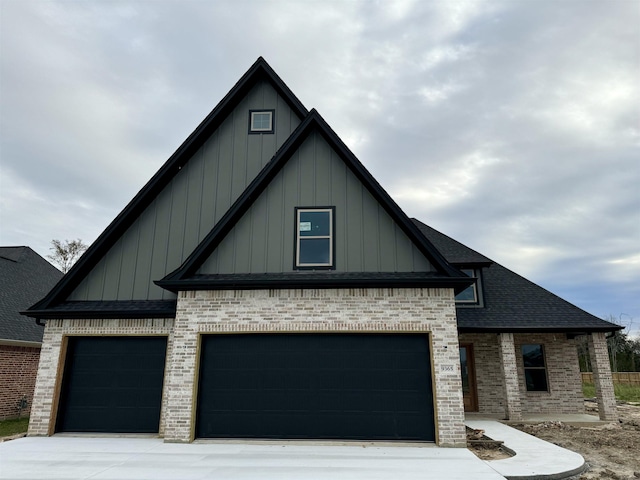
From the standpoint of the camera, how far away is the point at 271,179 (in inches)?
392

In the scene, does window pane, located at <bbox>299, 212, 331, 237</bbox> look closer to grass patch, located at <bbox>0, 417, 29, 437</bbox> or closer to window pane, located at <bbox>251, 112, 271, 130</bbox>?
window pane, located at <bbox>251, 112, 271, 130</bbox>

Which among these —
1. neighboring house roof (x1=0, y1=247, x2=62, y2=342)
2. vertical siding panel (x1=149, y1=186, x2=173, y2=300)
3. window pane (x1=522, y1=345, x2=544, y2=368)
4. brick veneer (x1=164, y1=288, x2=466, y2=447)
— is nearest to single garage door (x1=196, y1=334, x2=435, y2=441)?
brick veneer (x1=164, y1=288, x2=466, y2=447)

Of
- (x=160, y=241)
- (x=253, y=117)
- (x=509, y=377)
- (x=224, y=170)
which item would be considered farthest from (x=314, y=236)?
(x=509, y=377)

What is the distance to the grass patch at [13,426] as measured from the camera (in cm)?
1159

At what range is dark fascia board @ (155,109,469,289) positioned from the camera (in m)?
9.09

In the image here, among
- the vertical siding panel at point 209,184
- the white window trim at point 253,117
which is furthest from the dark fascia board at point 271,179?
the white window trim at point 253,117

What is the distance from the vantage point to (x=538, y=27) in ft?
41.0

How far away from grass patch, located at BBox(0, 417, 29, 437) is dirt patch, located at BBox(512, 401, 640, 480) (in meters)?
15.0

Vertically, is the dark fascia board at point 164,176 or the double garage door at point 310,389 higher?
the dark fascia board at point 164,176

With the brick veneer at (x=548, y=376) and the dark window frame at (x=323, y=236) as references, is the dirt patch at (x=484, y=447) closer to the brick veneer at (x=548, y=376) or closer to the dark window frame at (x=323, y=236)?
the brick veneer at (x=548, y=376)

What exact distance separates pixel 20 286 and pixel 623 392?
3504 cm

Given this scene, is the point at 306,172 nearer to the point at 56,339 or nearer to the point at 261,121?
the point at 261,121

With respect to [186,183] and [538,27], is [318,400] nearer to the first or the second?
[186,183]

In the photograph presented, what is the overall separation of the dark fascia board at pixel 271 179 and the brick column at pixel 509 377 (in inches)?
227
